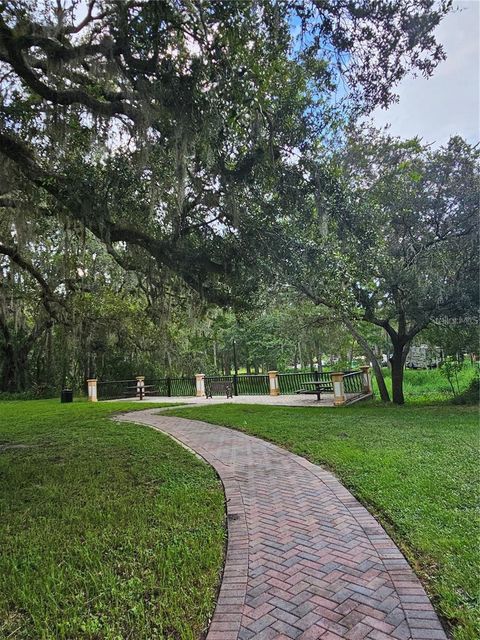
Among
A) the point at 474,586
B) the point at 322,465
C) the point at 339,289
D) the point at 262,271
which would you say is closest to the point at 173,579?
the point at 474,586

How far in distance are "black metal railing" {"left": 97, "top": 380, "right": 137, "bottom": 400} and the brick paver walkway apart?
1503cm

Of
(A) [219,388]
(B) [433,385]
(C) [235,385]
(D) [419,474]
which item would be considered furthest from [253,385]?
(D) [419,474]

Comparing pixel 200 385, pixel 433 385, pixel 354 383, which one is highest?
pixel 200 385

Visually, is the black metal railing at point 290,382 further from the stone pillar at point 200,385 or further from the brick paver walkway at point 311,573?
the brick paver walkway at point 311,573

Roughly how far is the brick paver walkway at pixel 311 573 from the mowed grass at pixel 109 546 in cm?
17

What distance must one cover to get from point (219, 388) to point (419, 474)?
12.1 meters

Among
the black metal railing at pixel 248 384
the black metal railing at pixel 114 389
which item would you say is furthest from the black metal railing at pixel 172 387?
the black metal railing at pixel 248 384

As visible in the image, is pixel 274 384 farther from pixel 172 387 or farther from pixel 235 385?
pixel 172 387

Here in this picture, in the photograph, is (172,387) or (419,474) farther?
(172,387)

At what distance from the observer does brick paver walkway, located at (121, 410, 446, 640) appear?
203 cm

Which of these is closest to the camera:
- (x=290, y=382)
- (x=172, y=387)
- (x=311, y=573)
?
(x=311, y=573)

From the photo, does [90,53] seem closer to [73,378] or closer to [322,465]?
[322,465]

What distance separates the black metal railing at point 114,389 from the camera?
18469mm

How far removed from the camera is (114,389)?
19.0 metres
